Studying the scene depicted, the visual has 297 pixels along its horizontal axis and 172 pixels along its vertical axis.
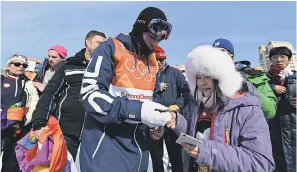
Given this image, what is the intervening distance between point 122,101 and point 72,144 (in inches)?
57.0

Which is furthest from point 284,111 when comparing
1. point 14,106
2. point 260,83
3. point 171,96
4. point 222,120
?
point 14,106

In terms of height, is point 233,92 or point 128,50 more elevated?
point 128,50

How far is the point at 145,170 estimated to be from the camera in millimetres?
2475

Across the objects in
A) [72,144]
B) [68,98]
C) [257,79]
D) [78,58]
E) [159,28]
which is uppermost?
[159,28]

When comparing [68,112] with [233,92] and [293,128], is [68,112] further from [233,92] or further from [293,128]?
[293,128]

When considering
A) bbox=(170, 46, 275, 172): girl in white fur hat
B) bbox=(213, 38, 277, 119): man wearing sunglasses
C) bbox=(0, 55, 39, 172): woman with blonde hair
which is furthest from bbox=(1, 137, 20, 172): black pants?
bbox=(170, 46, 275, 172): girl in white fur hat

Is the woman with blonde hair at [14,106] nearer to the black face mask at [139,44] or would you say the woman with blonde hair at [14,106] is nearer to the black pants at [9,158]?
the black pants at [9,158]

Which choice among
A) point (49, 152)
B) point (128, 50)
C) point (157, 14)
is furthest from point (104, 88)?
point (49, 152)

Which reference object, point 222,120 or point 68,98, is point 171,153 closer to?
point 68,98

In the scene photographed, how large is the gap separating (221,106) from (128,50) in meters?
0.70

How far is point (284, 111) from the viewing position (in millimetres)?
4855

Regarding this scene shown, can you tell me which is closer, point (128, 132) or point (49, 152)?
point (128, 132)

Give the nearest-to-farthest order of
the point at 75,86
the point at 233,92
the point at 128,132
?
the point at 233,92, the point at 128,132, the point at 75,86

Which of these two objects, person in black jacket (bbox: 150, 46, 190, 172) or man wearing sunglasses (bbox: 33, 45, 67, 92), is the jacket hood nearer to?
person in black jacket (bbox: 150, 46, 190, 172)
